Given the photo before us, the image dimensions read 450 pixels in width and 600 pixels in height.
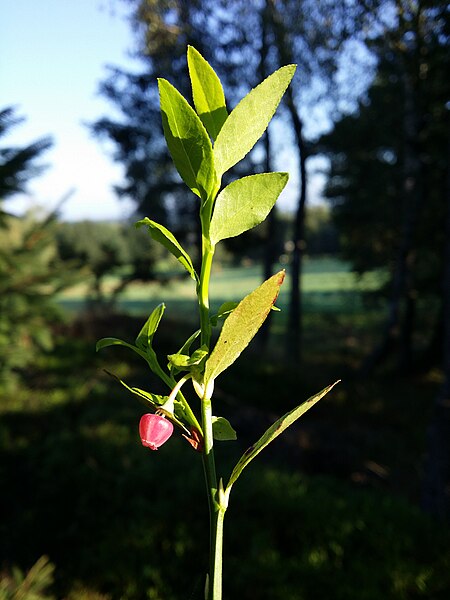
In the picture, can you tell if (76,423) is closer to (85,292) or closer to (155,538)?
(155,538)

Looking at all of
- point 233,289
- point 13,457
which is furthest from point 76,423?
point 233,289

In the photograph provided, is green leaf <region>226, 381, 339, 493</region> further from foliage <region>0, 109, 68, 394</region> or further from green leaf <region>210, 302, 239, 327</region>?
foliage <region>0, 109, 68, 394</region>

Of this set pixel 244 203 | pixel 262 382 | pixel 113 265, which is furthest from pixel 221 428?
pixel 113 265

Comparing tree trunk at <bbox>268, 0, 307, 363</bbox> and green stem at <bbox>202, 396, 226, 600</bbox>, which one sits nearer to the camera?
green stem at <bbox>202, 396, 226, 600</bbox>

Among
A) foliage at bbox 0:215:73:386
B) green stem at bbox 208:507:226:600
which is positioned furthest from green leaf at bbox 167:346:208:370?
foliage at bbox 0:215:73:386

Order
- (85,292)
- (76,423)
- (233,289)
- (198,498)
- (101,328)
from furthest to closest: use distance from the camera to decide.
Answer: (233,289), (85,292), (101,328), (76,423), (198,498)

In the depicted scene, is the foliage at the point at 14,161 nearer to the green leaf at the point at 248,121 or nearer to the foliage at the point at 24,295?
the foliage at the point at 24,295

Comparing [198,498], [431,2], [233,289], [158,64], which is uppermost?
[158,64]

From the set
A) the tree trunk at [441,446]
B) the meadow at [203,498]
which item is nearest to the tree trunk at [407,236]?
the meadow at [203,498]
